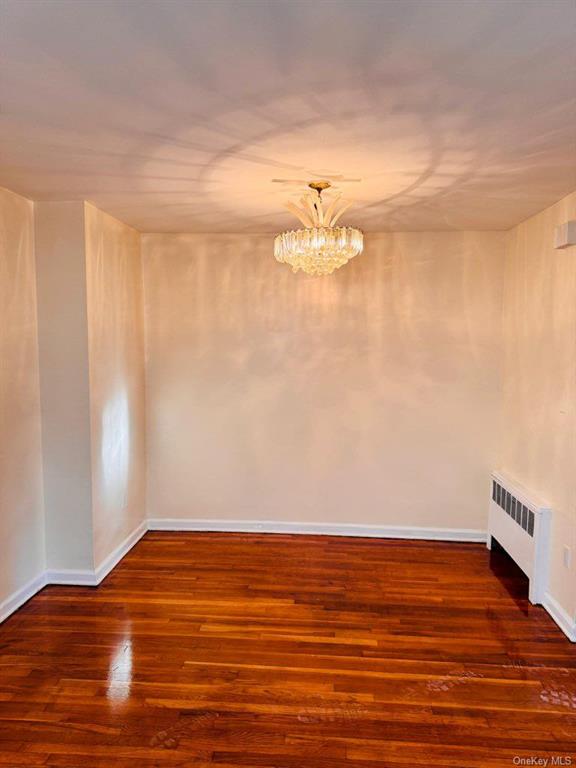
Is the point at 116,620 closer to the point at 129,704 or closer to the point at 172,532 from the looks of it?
the point at 129,704

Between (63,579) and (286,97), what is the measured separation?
125 inches

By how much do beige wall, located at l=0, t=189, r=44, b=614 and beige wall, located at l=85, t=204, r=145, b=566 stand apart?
0.34m

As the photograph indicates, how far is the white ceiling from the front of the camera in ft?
4.46

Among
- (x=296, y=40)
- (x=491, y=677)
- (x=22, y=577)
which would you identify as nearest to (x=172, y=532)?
(x=22, y=577)

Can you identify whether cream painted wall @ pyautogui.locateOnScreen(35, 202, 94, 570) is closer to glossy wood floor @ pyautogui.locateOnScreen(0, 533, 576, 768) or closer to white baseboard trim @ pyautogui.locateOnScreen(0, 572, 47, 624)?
white baseboard trim @ pyautogui.locateOnScreen(0, 572, 47, 624)

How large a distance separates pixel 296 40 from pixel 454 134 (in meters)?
0.93

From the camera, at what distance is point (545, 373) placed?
3.29m

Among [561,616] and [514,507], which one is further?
[514,507]

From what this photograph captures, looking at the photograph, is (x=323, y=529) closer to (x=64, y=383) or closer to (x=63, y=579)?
(x=63, y=579)

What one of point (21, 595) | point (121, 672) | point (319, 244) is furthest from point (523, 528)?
point (21, 595)

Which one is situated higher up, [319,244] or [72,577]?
[319,244]

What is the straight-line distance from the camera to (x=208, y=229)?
4031mm

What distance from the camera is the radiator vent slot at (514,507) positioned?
329 centimetres

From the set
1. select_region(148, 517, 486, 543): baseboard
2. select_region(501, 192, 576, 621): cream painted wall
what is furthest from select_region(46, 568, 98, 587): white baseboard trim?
select_region(501, 192, 576, 621): cream painted wall
